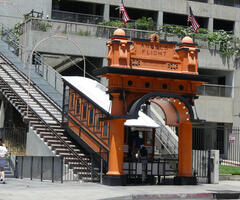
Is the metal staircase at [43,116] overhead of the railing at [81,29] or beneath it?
beneath

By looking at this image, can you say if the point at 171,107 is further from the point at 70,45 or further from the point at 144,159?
the point at 70,45

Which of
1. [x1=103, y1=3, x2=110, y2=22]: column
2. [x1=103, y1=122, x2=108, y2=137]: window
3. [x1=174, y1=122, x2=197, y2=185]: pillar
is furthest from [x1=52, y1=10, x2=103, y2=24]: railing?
[x1=174, y1=122, x2=197, y2=185]: pillar

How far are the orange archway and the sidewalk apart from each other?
5.05 feet

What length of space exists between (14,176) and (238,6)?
110 feet

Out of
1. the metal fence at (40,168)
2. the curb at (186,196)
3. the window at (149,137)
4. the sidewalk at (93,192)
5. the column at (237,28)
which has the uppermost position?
the column at (237,28)

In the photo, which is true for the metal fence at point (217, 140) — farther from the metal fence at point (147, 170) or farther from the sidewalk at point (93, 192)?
the sidewalk at point (93, 192)

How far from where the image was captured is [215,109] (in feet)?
146

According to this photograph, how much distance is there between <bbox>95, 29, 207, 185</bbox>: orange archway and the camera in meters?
23.5

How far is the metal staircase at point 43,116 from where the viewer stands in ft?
84.2

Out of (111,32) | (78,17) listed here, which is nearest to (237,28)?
(111,32)

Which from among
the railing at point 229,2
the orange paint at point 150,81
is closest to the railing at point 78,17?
the railing at point 229,2

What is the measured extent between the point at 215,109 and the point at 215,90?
1506mm

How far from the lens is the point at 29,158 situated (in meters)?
25.4

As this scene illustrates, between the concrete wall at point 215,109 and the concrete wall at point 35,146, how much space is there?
18170 millimetres
